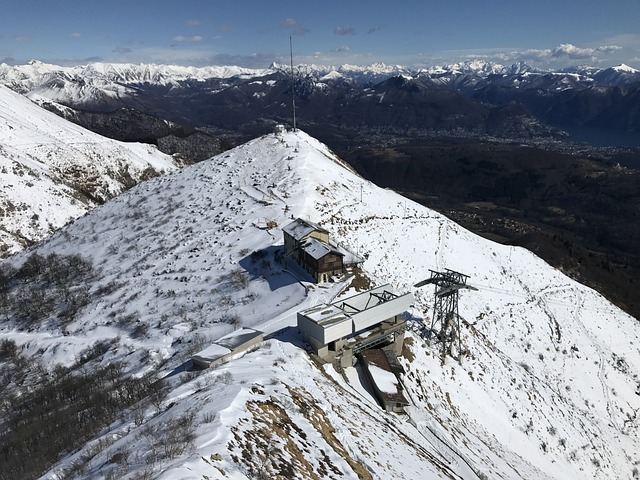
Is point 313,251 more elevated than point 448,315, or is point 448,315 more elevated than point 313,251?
point 313,251

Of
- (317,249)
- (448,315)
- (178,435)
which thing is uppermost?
(178,435)

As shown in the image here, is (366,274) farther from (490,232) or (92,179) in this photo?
(490,232)

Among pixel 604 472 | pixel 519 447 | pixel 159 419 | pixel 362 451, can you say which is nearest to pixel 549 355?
pixel 604 472

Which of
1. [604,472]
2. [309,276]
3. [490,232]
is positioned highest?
[309,276]

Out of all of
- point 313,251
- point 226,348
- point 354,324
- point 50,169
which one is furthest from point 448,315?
point 50,169

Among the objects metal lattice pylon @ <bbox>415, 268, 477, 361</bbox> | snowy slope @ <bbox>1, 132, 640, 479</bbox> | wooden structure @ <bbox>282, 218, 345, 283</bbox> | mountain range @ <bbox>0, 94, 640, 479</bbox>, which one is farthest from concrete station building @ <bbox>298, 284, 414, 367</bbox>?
metal lattice pylon @ <bbox>415, 268, 477, 361</bbox>

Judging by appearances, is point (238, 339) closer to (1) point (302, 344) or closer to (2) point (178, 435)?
(1) point (302, 344)

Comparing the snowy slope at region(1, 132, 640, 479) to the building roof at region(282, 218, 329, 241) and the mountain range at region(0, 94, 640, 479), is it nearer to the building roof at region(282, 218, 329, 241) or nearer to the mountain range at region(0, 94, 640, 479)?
the mountain range at region(0, 94, 640, 479)
